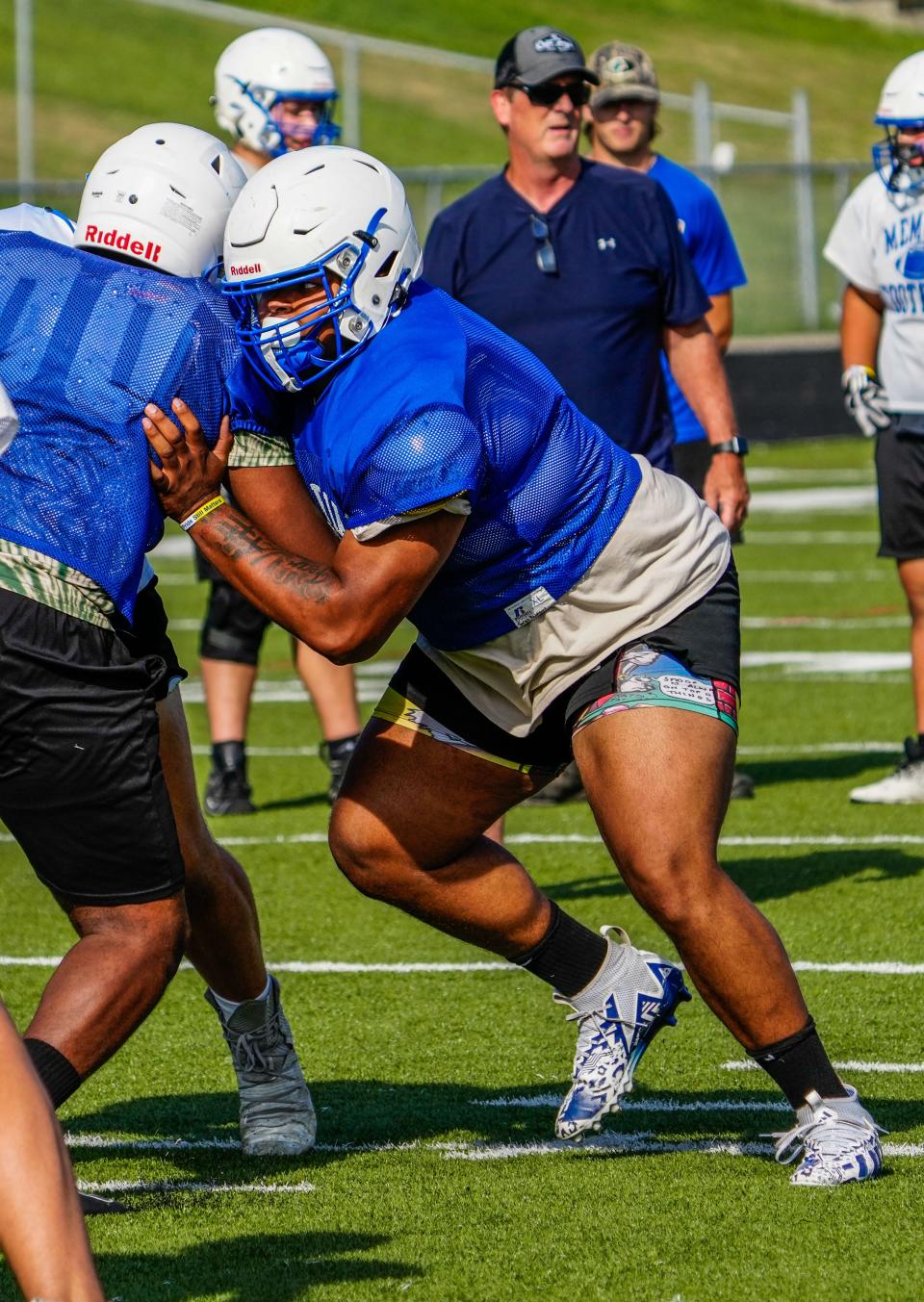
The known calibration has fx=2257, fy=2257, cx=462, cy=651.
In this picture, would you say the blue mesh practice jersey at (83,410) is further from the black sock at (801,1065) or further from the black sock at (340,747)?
the black sock at (340,747)

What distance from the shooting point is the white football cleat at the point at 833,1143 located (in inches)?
167

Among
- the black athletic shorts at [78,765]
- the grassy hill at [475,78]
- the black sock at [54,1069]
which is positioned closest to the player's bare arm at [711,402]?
the black athletic shorts at [78,765]

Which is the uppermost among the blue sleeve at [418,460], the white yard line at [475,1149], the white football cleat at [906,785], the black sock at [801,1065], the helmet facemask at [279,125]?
the helmet facemask at [279,125]

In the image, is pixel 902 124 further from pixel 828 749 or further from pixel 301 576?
pixel 301 576

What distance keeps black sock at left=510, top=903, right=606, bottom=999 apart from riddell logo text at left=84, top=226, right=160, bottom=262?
1598mm

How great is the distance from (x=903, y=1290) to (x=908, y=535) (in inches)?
182

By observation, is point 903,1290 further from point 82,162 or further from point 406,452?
point 82,162

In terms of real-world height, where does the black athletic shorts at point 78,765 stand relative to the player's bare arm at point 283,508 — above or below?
below

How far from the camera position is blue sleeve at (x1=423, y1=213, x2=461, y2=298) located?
23.2 feet

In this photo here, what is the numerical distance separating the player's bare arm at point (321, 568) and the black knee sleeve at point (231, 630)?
391 centimetres

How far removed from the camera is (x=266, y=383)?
4242 mm

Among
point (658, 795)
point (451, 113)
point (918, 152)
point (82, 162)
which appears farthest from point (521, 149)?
point (451, 113)

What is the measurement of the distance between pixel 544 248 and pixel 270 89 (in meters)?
1.19

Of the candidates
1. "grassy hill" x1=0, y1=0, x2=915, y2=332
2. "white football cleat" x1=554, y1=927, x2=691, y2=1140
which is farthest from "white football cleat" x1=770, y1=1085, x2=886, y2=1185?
"grassy hill" x1=0, y1=0, x2=915, y2=332
